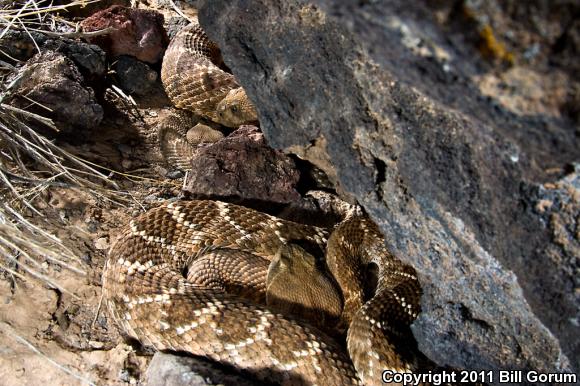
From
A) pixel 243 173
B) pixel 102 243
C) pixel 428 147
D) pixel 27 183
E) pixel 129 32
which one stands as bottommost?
pixel 102 243

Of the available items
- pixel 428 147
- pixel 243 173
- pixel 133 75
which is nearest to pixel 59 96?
pixel 133 75

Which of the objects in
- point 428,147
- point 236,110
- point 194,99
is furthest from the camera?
point 194,99

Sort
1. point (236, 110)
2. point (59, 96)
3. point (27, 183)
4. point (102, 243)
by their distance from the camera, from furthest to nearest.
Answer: point (236, 110) → point (59, 96) → point (102, 243) → point (27, 183)

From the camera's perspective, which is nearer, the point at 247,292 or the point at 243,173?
the point at 247,292

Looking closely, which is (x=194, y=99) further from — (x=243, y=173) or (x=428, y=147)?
(x=428, y=147)

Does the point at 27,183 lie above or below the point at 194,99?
below

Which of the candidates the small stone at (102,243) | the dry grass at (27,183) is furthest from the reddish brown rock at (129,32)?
the small stone at (102,243)

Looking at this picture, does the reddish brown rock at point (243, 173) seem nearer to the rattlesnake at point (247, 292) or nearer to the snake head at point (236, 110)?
the rattlesnake at point (247, 292)

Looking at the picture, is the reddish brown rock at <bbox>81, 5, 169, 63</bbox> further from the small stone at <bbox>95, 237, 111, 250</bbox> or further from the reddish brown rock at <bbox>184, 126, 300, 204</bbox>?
the small stone at <bbox>95, 237, 111, 250</bbox>
